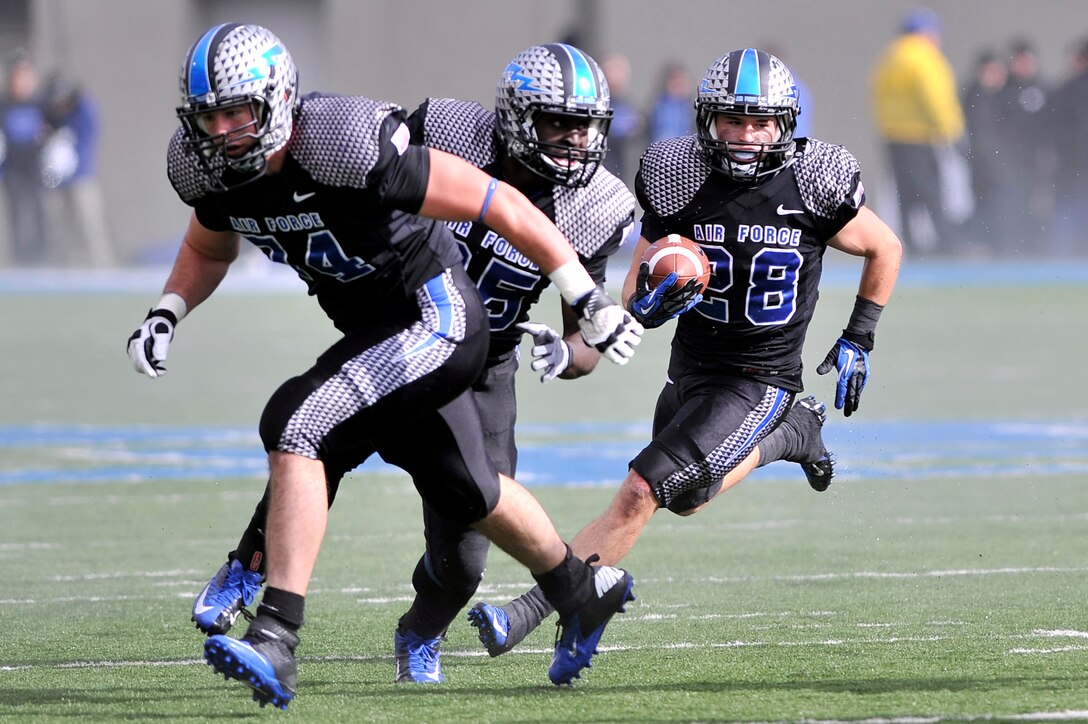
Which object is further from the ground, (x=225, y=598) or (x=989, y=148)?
(x=225, y=598)

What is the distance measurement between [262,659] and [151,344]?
1.07 metres

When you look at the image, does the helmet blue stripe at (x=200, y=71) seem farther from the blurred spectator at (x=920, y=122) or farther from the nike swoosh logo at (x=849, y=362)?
the blurred spectator at (x=920, y=122)

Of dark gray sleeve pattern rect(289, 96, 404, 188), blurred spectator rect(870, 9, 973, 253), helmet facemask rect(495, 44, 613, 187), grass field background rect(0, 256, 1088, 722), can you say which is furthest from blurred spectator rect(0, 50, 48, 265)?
dark gray sleeve pattern rect(289, 96, 404, 188)

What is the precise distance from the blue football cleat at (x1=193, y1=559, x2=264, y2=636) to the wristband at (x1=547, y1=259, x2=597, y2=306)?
115cm

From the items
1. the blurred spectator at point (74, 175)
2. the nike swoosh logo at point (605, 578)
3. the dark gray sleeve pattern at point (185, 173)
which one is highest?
the dark gray sleeve pattern at point (185, 173)

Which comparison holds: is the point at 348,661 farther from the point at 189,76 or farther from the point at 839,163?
the point at 839,163

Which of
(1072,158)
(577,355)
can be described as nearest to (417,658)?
(577,355)

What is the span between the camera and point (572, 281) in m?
4.20

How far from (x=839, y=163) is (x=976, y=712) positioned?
1.95 meters

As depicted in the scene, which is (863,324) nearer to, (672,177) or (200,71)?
(672,177)

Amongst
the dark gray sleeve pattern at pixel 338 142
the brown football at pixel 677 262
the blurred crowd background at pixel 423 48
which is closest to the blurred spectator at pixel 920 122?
the blurred crowd background at pixel 423 48

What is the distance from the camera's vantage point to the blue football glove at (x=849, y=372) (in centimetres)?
546

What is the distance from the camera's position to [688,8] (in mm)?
23078

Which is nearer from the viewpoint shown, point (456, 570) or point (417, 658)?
point (417, 658)
